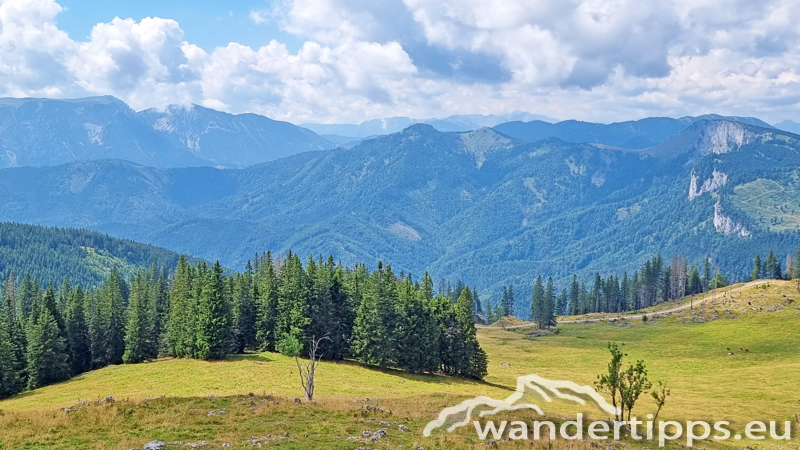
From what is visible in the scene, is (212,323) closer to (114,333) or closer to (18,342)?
(114,333)

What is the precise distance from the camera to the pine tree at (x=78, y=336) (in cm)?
9725

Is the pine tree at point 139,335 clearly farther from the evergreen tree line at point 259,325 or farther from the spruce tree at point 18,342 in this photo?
the spruce tree at point 18,342

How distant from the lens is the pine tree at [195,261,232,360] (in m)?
79.9

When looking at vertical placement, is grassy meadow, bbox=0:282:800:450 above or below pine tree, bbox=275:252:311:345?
below

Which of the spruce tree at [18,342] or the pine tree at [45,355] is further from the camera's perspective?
the pine tree at [45,355]

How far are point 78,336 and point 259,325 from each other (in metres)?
35.3

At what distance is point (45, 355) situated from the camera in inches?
3216

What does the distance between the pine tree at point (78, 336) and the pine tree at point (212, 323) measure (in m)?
31.8

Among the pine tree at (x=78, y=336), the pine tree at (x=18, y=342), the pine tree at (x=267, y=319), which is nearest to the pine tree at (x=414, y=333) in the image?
the pine tree at (x=267, y=319)

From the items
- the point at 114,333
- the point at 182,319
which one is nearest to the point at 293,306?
the point at 182,319

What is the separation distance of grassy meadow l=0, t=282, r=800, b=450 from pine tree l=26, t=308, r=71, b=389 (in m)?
4.44

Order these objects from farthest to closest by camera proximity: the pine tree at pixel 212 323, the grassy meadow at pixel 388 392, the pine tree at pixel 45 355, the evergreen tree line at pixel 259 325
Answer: the evergreen tree line at pixel 259 325
the pine tree at pixel 45 355
the pine tree at pixel 212 323
the grassy meadow at pixel 388 392

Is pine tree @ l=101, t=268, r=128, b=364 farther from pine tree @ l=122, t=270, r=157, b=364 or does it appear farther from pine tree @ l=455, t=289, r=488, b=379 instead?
pine tree @ l=455, t=289, r=488, b=379

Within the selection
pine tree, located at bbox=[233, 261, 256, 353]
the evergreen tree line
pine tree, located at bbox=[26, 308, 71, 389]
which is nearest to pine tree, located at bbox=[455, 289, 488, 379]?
the evergreen tree line
